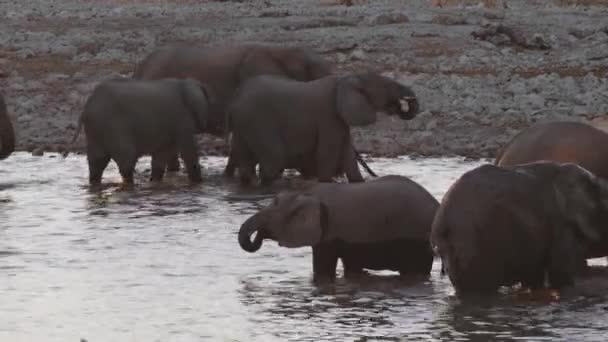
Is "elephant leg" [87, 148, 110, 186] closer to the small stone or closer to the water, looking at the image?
the water

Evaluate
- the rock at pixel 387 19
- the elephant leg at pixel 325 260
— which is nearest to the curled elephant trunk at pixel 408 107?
the elephant leg at pixel 325 260

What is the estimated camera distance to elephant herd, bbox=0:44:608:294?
9992 mm

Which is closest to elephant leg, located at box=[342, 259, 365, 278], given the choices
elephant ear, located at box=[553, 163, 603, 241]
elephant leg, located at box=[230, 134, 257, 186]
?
elephant ear, located at box=[553, 163, 603, 241]

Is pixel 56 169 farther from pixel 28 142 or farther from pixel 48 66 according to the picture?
pixel 48 66

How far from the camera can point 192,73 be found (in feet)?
58.4

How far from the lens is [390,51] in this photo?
24.8m

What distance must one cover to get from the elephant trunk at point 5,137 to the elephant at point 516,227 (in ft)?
21.9

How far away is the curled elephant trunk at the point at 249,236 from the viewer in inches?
422

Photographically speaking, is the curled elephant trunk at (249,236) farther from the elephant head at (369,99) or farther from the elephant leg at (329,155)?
the elephant leg at (329,155)

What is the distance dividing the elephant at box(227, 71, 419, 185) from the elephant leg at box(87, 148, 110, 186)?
113 cm

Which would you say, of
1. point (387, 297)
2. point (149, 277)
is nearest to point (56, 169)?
point (149, 277)

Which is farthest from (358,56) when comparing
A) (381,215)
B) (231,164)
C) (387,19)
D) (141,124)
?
(381,215)

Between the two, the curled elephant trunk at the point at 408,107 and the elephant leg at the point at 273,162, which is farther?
the elephant leg at the point at 273,162

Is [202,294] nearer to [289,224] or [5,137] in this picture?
[289,224]
